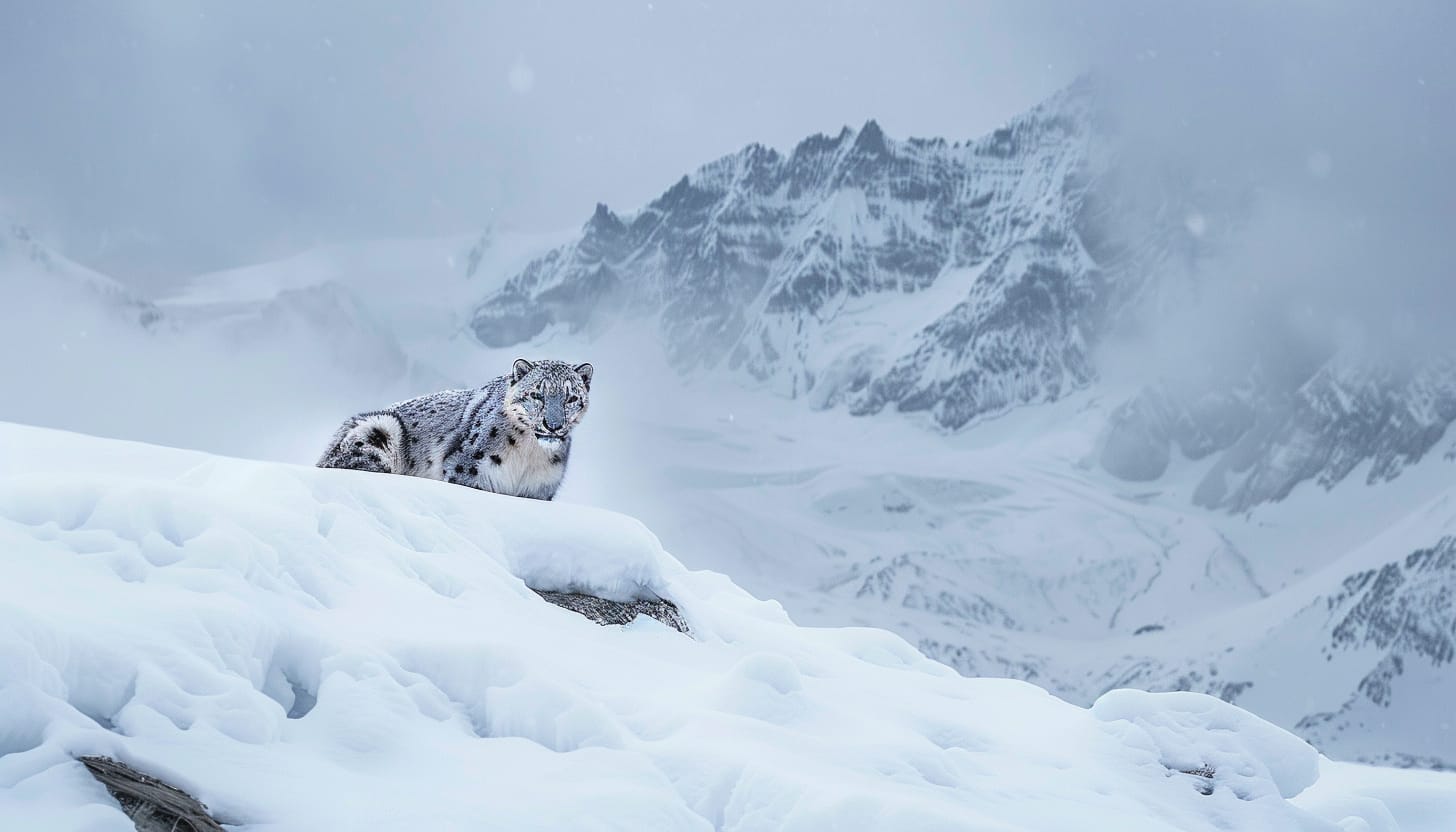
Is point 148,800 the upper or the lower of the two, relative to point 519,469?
lower

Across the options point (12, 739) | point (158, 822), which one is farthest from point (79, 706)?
point (158, 822)

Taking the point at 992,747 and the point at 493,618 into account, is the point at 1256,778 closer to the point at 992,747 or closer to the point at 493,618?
the point at 992,747

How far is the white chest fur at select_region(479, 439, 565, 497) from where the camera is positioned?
39.1 ft

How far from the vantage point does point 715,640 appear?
10180 millimetres

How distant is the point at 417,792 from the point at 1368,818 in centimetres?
856

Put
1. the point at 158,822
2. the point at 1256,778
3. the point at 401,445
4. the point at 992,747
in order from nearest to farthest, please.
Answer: the point at 158,822 < the point at 992,747 < the point at 1256,778 < the point at 401,445

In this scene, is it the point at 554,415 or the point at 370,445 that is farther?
the point at 370,445

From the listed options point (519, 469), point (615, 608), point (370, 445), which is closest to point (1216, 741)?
point (615, 608)

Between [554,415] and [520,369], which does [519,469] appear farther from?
[520,369]

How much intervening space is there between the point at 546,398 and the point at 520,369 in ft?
2.06

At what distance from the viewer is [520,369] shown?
12.1m

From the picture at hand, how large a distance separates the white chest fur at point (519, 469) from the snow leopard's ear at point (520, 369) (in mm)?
802

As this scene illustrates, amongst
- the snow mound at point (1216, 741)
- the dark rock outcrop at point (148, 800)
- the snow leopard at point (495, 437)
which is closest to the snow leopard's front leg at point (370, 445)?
the snow leopard at point (495, 437)

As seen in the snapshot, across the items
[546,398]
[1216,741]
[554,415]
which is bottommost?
[1216,741]
